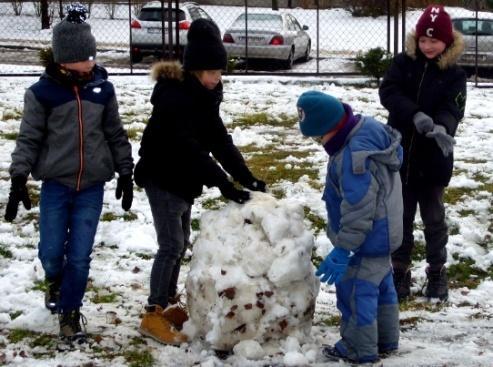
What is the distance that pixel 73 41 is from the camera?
4.34m

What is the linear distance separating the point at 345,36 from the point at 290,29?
5936 millimetres

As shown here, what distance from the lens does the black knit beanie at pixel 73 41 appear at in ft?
14.3

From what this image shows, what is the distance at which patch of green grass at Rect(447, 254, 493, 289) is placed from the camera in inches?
227

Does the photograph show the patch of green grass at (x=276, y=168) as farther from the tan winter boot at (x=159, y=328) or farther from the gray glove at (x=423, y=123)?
the tan winter boot at (x=159, y=328)

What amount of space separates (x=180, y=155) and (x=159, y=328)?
0.90 m

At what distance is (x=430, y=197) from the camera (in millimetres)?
5277

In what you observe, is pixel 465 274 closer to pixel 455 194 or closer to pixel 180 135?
pixel 455 194

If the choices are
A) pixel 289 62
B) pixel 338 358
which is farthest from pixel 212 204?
pixel 289 62

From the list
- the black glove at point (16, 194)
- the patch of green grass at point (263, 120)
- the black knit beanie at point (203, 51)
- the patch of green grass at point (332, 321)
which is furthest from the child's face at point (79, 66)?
the patch of green grass at point (263, 120)

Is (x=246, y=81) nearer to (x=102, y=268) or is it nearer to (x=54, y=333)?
(x=102, y=268)

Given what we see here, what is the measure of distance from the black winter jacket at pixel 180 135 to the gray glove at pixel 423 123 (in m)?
1.18

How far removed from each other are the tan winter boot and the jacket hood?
126 centimetres

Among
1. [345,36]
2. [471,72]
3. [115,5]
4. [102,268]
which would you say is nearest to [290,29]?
[471,72]

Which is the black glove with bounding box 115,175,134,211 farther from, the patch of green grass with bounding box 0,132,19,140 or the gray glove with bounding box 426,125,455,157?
the patch of green grass with bounding box 0,132,19,140
